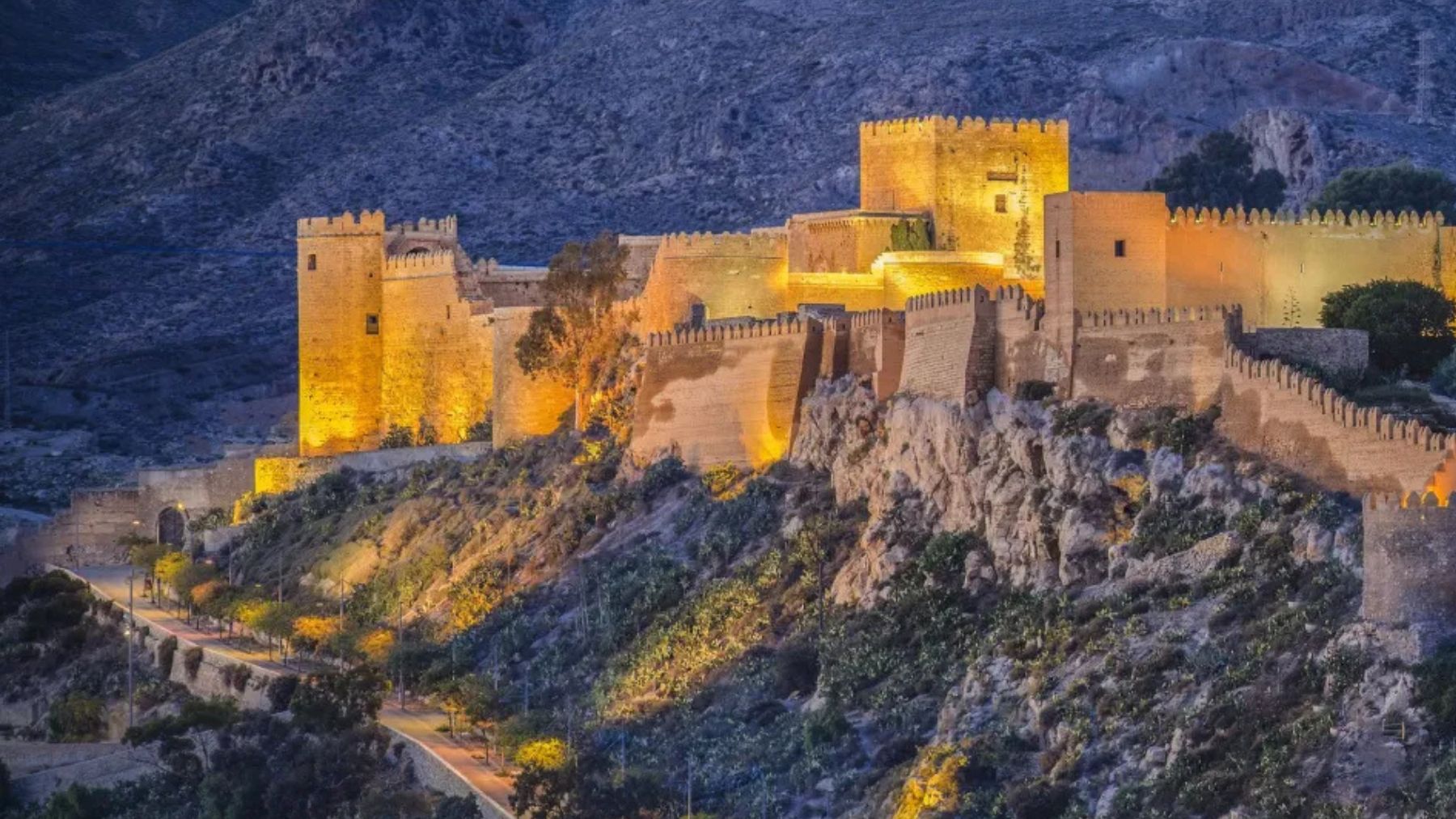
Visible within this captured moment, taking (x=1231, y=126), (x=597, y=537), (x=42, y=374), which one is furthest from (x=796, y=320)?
(x=42, y=374)

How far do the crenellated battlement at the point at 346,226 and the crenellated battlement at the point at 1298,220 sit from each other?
25.1 m

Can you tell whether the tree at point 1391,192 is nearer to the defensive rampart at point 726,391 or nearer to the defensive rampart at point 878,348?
the defensive rampart at point 878,348

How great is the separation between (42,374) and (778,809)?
6561 cm

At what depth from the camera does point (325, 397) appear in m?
90.4

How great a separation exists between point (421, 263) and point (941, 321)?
21.6 metres

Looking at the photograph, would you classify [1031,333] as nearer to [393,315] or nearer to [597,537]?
[597,537]

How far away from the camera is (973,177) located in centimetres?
8012

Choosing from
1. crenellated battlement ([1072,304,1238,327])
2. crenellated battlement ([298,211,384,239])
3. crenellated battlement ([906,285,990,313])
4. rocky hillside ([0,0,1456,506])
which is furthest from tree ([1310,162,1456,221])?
crenellated battlement ([298,211,384,239])

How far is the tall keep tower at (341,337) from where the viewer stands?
90000 millimetres

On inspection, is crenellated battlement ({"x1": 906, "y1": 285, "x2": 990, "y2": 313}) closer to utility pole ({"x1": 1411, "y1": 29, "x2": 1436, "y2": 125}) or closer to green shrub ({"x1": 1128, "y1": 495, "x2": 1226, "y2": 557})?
green shrub ({"x1": 1128, "y1": 495, "x2": 1226, "y2": 557})

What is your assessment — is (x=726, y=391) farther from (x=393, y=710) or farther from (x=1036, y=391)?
(x=1036, y=391)

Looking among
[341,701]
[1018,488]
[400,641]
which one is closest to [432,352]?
[400,641]

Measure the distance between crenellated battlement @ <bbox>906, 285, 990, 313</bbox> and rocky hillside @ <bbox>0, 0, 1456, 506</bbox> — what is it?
3557 centimetres

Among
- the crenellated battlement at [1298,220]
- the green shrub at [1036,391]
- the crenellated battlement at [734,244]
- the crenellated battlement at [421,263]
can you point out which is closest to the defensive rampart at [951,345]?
the green shrub at [1036,391]
